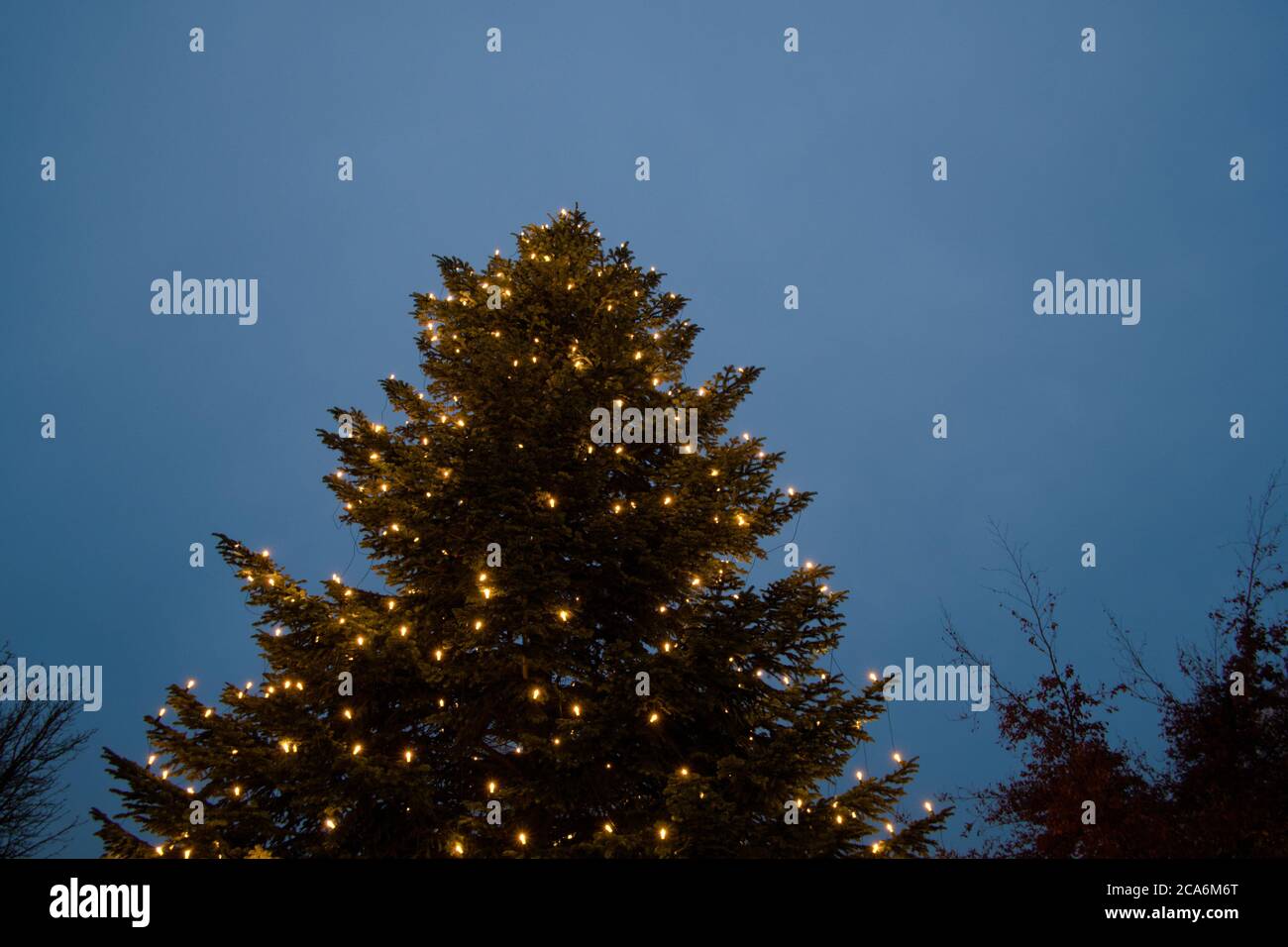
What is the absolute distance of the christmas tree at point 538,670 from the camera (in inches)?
198

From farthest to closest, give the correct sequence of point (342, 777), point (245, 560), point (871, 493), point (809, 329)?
point (809, 329) < point (871, 493) < point (245, 560) < point (342, 777)

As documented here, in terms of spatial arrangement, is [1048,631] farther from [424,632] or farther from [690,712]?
[424,632]

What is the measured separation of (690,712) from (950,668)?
7.37 metres

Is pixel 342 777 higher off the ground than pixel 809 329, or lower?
lower

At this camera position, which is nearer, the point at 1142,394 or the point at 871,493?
the point at 1142,394

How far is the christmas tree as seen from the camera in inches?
198

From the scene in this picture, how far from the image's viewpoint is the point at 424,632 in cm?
620

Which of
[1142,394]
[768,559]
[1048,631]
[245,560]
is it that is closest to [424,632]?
[245,560]

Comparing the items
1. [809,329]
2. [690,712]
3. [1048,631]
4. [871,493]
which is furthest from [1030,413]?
[690,712]

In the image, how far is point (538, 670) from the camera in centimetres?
607
